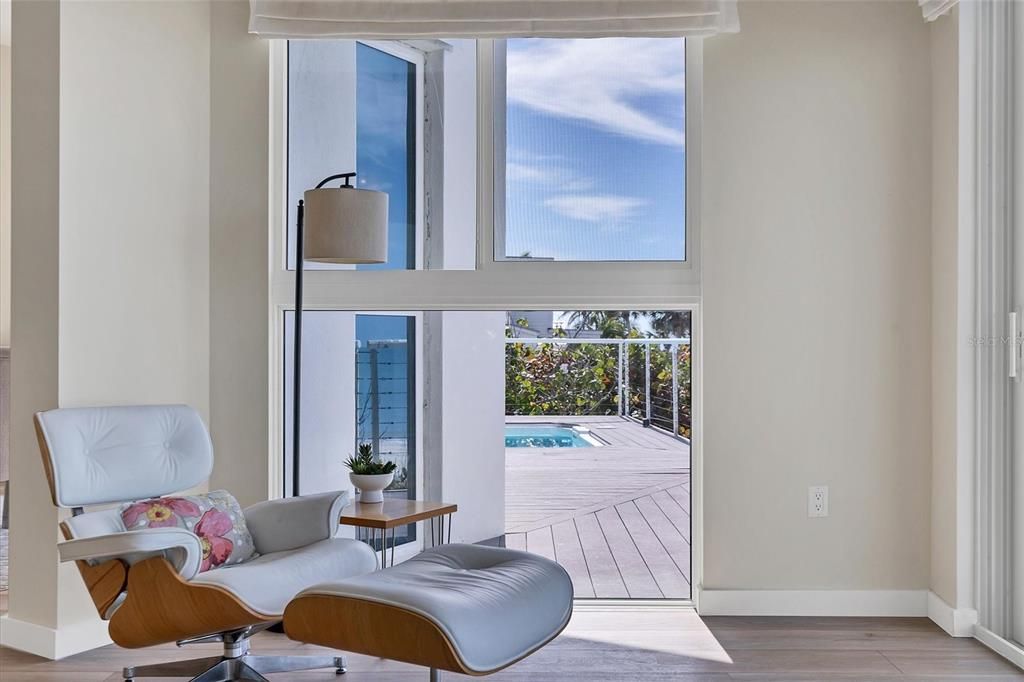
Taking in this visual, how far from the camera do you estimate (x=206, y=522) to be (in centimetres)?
260

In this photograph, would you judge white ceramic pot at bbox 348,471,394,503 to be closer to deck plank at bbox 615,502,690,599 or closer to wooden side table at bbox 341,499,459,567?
wooden side table at bbox 341,499,459,567

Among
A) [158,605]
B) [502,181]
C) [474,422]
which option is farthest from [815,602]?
[158,605]

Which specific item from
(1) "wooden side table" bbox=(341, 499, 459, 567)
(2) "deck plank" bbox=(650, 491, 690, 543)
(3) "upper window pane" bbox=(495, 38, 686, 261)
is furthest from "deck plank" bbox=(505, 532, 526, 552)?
(3) "upper window pane" bbox=(495, 38, 686, 261)

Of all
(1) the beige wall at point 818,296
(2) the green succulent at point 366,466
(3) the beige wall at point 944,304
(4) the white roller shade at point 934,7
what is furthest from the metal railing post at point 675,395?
(4) the white roller shade at point 934,7

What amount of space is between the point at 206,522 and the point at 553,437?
1.37 m

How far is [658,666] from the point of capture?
2.77 meters

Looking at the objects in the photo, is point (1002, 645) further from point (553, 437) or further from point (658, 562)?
point (553, 437)

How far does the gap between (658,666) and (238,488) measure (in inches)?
66.5

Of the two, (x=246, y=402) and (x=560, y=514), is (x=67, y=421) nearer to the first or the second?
(x=246, y=402)

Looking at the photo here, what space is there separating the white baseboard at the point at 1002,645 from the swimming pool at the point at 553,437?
144 centimetres

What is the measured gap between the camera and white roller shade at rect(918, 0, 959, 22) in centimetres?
308

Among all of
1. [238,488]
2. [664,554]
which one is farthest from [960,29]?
[238,488]

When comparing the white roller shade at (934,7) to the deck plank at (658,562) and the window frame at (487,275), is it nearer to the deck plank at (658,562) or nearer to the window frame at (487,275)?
the window frame at (487,275)

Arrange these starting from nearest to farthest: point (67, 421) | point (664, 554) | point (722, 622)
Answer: point (67, 421) → point (722, 622) → point (664, 554)
